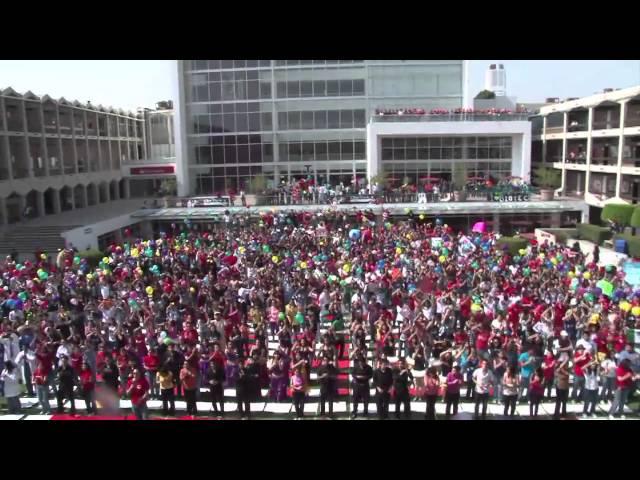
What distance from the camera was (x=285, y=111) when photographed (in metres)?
40.7

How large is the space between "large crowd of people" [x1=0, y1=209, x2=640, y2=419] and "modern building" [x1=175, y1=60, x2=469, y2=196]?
24077mm

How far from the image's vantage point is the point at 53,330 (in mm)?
10492

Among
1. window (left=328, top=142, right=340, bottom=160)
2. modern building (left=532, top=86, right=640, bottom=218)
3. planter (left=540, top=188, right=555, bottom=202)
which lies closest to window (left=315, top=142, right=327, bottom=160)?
window (left=328, top=142, right=340, bottom=160)

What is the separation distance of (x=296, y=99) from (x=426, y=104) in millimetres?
9467

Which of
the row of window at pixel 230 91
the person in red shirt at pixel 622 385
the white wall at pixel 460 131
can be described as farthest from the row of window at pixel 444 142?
the person in red shirt at pixel 622 385

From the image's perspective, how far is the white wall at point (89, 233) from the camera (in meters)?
26.2

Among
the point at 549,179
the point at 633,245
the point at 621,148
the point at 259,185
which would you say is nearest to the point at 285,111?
the point at 259,185

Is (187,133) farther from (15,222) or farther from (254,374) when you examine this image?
(254,374)

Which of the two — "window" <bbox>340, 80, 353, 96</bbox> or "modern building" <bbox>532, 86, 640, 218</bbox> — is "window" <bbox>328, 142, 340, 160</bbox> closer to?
"window" <bbox>340, 80, 353, 96</bbox>

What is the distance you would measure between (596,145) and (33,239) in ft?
108

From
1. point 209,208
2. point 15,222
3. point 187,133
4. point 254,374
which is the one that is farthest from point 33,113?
point 254,374

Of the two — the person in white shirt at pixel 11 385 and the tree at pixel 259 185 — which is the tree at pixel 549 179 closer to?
the tree at pixel 259 185

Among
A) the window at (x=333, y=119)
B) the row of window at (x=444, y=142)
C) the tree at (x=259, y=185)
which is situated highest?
the window at (x=333, y=119)

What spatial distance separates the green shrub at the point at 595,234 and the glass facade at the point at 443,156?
11.6 metres
